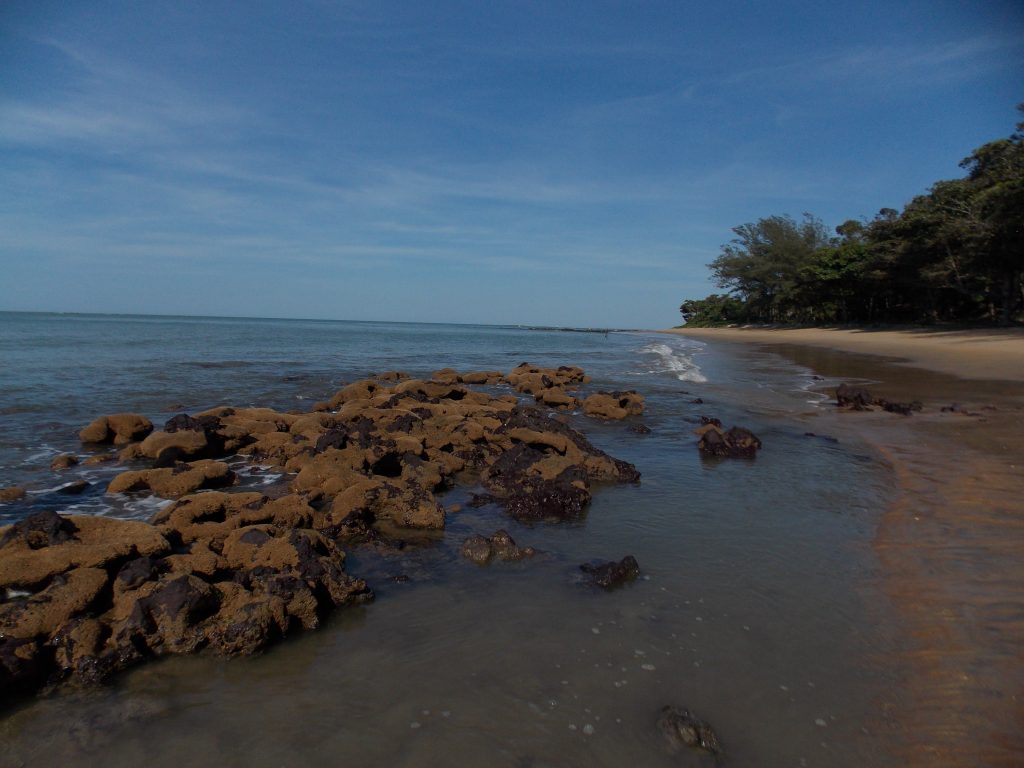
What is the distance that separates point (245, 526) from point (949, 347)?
40366 millimetres

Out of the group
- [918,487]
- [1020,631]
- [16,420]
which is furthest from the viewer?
[16,420]

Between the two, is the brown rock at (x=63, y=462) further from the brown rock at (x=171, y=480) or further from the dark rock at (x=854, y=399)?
the dark rock at (x=854, y=399)

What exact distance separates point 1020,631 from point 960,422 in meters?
10.9

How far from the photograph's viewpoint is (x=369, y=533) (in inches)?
272

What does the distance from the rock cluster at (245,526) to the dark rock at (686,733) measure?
2.81 m

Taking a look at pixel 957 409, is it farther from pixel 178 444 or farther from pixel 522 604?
pixel 178 444

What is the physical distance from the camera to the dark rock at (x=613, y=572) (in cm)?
550

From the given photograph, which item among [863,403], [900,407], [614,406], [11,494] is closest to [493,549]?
[11,494]

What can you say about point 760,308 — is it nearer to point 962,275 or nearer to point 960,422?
point 962,275

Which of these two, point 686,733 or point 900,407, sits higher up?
point 900,407

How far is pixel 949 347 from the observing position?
112 feet

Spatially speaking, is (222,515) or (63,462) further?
(63,462)

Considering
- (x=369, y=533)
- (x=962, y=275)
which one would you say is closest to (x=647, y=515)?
(x=369, y=533)

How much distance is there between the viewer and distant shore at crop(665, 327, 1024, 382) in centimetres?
2459
